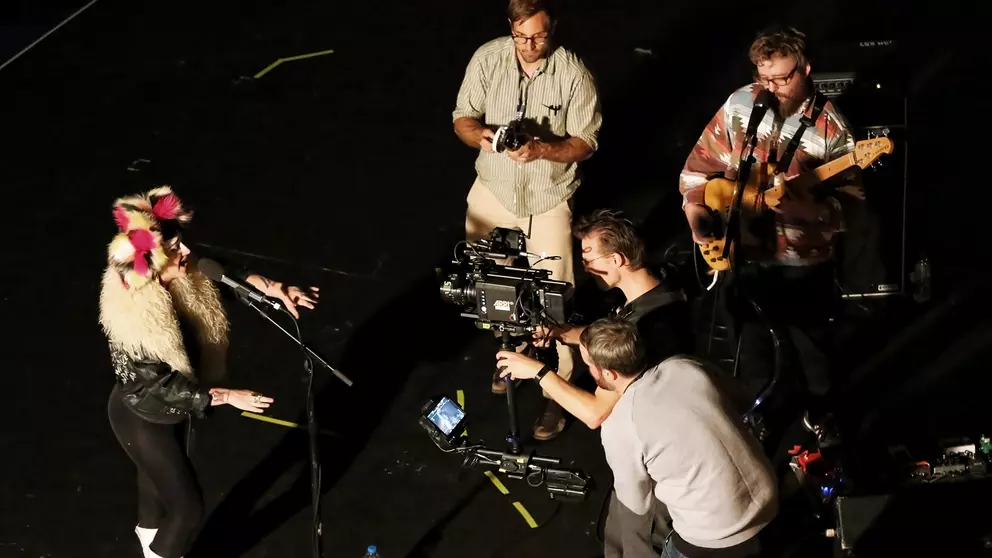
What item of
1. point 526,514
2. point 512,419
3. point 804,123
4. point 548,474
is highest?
point 804,123

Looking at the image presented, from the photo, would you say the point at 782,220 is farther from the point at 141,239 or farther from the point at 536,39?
the point at 141,239

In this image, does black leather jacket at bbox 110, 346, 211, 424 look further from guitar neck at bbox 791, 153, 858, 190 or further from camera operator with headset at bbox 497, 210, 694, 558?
guitar neck at bbox 791, 153, 858, 190

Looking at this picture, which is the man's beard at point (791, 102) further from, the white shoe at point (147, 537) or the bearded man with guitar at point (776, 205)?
the white shoe at point (147, 537)

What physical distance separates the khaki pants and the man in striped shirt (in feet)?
1.90

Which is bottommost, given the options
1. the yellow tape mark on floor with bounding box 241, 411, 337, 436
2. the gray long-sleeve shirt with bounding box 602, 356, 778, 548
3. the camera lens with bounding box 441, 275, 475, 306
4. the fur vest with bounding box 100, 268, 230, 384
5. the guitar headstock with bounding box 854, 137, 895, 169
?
the yellow tape mark on floor with bounding box 241, 411, 337, 436

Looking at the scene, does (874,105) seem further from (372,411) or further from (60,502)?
(60,502)

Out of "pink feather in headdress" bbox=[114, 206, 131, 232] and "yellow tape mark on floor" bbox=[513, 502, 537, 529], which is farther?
"yellow tape mark on floor" bbox=[513, 502, 537, 529]

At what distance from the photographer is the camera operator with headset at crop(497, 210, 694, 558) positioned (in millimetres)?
3980

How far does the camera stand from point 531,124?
4.70m

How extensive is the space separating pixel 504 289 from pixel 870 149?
1.59m

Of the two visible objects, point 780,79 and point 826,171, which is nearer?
point 780,79

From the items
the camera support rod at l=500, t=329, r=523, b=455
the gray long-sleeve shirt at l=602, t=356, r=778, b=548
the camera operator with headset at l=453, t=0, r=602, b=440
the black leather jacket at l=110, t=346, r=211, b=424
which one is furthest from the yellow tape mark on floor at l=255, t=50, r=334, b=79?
the gray long-sleeve shirt at l=602, t=356, r=778, b=548

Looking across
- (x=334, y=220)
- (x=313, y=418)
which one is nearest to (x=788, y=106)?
(x=313, y=418)

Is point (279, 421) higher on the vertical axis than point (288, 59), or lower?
lower
